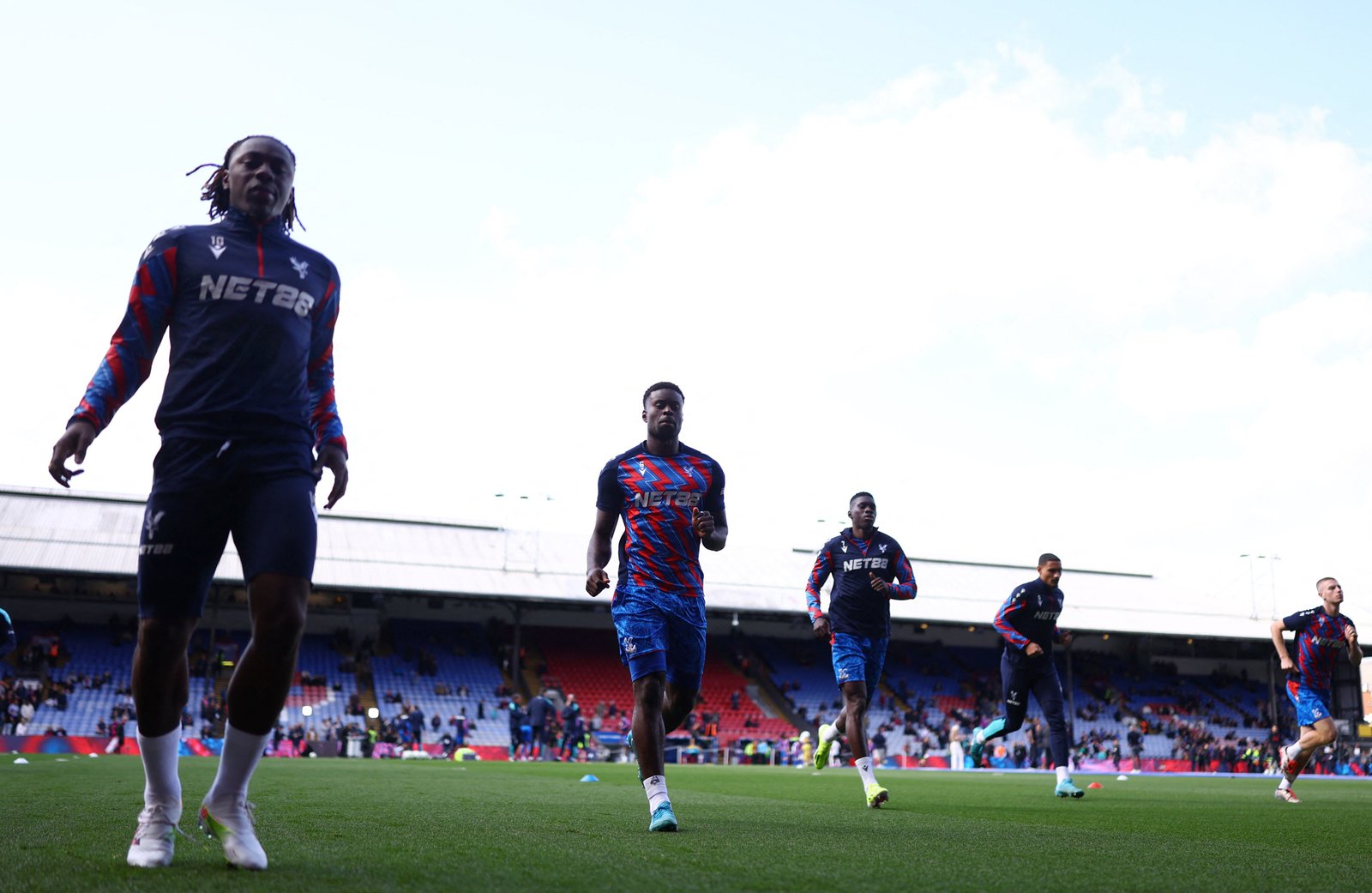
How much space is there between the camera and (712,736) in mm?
37938

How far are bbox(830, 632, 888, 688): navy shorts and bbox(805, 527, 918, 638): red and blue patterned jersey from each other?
5cm

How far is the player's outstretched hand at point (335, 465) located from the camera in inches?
165

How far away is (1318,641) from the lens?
11641 mm

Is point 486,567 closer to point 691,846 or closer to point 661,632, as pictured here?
point 661,632

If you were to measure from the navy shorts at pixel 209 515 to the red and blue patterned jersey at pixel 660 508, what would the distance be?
2.66 metres

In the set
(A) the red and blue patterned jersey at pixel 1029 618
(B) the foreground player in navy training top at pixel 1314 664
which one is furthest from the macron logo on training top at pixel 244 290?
(B) the foreground player in navy training top at pixel 1314 664

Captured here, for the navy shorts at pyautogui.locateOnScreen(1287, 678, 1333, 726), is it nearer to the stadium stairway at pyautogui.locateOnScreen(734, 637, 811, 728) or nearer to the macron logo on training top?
the macron logo on training top

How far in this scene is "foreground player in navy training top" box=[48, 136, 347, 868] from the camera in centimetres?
372

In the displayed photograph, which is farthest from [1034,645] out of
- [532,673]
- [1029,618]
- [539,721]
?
[532,673]

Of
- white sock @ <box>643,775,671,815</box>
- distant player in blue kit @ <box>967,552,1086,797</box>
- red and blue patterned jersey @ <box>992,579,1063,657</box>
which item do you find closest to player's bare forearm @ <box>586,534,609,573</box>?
white sock @ <box>643,775,671,815</box>

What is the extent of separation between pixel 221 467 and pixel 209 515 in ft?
0.51

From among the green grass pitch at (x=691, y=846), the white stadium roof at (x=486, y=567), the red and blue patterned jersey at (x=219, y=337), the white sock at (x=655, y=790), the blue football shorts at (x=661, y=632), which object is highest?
the white stadium roof at (x=486, y=567)

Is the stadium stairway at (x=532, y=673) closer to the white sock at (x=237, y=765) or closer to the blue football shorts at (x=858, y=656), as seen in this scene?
the blue football shorts at (x=858, y=656)


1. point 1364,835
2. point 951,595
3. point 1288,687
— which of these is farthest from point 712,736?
point 1364,835
